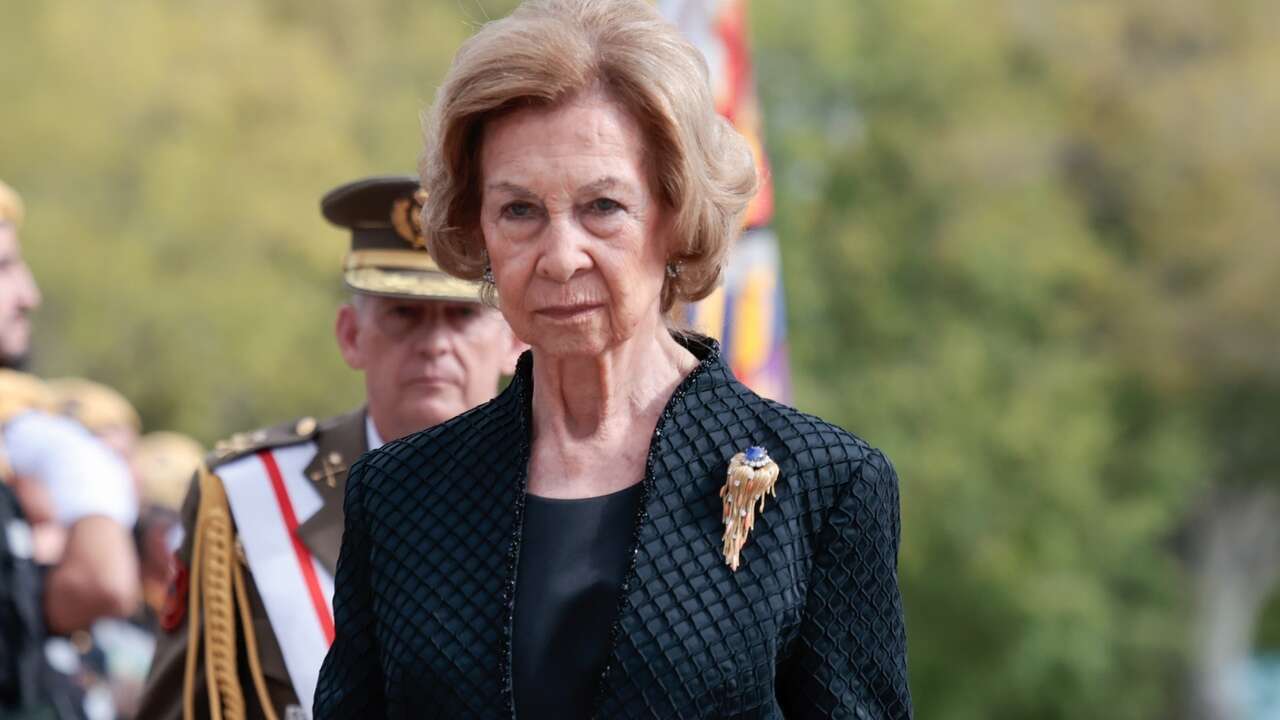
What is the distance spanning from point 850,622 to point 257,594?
6.32ft

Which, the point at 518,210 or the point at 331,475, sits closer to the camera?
the point at 518,210

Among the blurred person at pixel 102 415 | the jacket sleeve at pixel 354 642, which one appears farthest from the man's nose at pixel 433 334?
Answer: the blurred person at pixel 102 415

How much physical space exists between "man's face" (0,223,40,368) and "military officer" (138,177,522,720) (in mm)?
1682

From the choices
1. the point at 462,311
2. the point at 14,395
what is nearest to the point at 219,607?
the point at 462,311

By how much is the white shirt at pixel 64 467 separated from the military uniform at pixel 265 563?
5.11ft

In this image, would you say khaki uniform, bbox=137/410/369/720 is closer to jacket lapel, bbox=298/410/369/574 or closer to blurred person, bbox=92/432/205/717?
jacket lapel, bbox=298/410/369/574

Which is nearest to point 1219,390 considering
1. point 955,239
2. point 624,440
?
point 955,239

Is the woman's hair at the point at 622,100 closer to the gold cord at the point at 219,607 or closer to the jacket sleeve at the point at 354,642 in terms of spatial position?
the jacket sleeve at the point at 354,642

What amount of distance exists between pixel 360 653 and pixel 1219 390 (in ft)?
69.5

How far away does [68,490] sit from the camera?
6.05 metres

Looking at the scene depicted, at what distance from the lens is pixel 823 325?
21359 mm

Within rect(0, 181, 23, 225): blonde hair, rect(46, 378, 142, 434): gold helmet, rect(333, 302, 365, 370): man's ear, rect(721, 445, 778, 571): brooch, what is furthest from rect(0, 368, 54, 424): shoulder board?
rect(721, 445, 778, 571): brooch

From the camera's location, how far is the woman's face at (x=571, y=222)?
8.71ft

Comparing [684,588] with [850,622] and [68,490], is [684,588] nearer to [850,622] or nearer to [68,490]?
[850,622]
